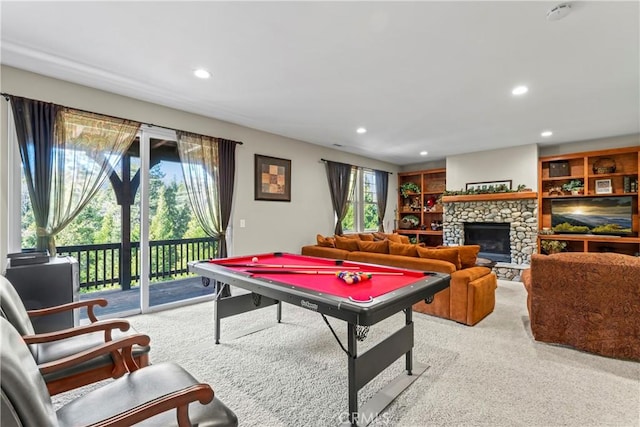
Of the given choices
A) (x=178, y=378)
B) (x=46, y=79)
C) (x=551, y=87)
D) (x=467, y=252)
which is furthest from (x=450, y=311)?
(x=46, y=79)

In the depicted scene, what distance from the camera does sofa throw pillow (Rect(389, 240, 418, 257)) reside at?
3.83m

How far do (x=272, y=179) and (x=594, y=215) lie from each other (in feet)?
19.7

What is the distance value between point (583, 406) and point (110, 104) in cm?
506

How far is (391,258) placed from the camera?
12.7 ft

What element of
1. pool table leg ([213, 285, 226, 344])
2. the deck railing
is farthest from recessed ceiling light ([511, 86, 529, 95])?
the deck railing

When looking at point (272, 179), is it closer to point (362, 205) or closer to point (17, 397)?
point (362, 205)

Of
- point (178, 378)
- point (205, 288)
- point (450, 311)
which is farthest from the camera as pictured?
point (205, 288)

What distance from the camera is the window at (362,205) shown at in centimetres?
689

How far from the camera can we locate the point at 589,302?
8.58 feet

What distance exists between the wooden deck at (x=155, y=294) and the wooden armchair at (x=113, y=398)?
2.51m

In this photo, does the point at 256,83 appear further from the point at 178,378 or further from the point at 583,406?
the point at 583,406

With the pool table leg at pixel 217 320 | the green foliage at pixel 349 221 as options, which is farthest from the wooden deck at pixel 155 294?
the green foliage at pixel 349 221

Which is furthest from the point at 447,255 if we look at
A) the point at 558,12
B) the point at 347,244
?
the point at 558,12

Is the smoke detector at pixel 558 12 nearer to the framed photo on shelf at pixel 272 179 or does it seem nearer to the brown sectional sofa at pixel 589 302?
the brown sectional sofa at pixel 589 302
